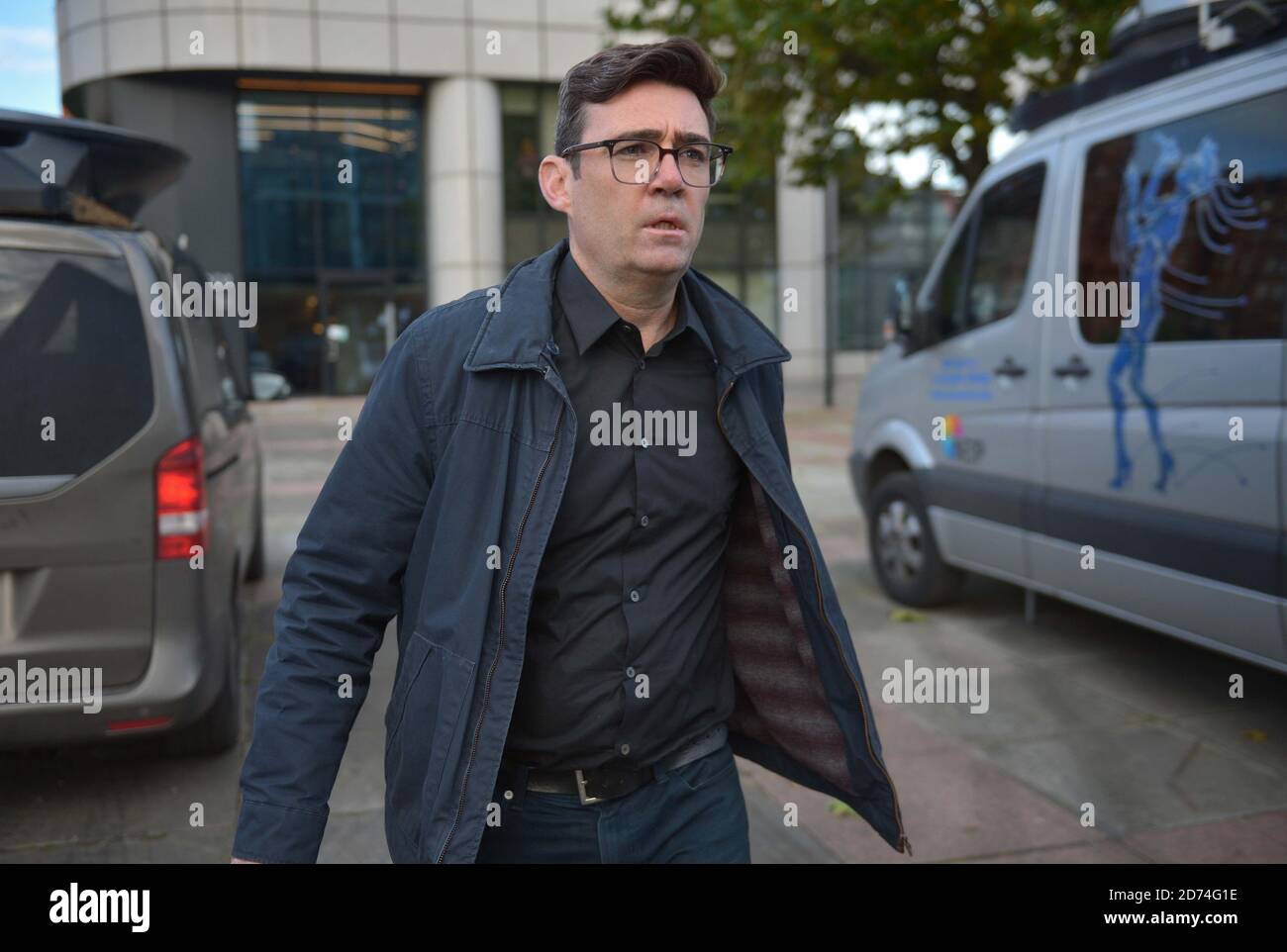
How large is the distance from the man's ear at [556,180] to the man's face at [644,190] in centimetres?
Answer: 8

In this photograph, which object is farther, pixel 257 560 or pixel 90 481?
pixel 257 560

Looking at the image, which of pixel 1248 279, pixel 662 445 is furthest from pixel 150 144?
pixel 1248 279

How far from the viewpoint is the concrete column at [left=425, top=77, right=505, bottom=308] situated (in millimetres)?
24031

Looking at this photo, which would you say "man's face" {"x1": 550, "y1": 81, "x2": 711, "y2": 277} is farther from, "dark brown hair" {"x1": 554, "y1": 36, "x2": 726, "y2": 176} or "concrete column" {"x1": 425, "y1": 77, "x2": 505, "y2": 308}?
"concrete column" {"x1": 425, "y1": 77, "x2": 505, "y2": 308}

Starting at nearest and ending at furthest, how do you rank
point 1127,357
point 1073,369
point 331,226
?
1. point 1127,357
2. point 1073,369
3. point 331,226

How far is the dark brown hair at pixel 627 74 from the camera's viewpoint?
194 cm

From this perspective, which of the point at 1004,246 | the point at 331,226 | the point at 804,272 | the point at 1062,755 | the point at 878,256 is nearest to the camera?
the point at 1062,755

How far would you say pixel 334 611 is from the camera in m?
1.89

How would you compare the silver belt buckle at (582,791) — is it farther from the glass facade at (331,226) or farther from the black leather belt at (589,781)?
the glass facade at (331,226)

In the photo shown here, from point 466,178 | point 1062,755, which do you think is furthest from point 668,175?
point 466,178

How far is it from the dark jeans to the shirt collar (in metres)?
0.76

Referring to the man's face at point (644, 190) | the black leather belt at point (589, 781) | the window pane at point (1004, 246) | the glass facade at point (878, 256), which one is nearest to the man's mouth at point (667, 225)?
the man's face at point (644, 190)

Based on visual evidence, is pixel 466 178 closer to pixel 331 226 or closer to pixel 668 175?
pixel 331 226

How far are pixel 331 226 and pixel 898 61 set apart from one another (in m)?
17.8
